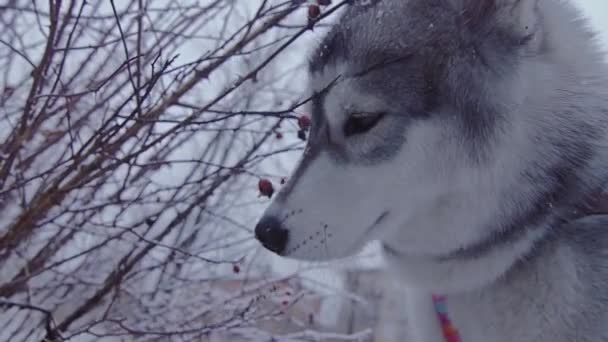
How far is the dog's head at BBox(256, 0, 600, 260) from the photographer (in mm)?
1373

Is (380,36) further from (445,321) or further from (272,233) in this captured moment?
(445,321)

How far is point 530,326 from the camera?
140 centimetres

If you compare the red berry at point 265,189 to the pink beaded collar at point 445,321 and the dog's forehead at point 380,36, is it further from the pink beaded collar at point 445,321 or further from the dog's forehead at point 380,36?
the pink beaded collar at point 445,321

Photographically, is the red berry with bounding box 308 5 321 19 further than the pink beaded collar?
No

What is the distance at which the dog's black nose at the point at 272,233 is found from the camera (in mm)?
1366

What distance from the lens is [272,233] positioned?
1.37 meters

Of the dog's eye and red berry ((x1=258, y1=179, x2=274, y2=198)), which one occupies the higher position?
the dog's eye

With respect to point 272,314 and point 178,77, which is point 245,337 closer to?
point 272,314

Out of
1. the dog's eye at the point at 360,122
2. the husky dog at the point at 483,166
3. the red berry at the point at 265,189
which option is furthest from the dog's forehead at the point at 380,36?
the red berry at the point at 265,189

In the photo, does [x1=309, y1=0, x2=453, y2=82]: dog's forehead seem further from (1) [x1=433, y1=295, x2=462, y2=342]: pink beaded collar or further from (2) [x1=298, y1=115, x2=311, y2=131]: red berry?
(1) [x1=433, y1=295, x2=462, y2=342]: pink beaded collar

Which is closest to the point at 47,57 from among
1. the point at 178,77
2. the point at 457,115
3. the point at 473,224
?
the point at 178,77

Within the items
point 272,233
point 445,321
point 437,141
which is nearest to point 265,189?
point 272,233

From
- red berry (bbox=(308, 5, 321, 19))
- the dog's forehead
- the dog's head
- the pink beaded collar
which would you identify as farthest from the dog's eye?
the pink beaded collar

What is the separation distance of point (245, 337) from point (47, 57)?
1.35 m
